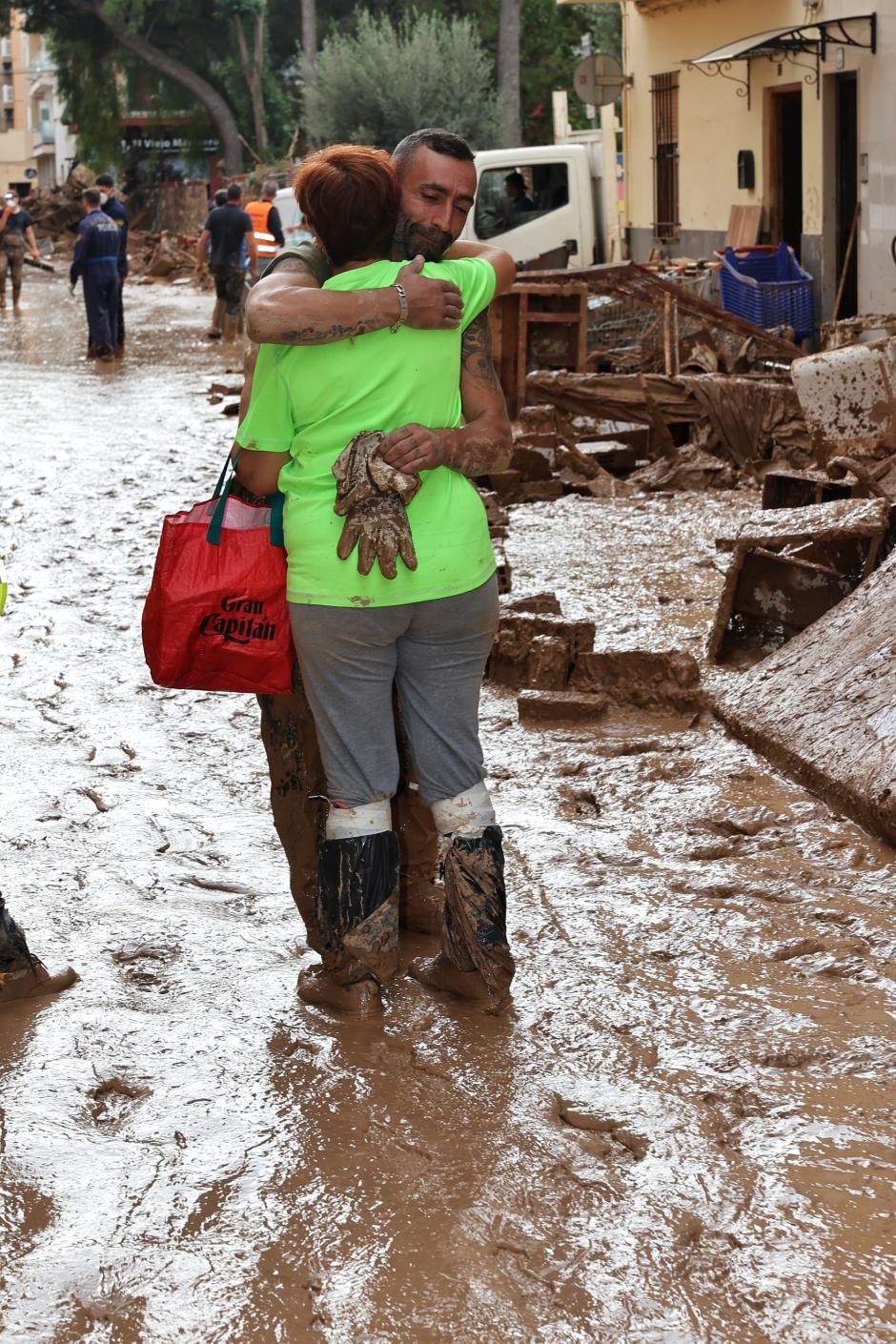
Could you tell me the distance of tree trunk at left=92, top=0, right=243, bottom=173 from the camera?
149 feet

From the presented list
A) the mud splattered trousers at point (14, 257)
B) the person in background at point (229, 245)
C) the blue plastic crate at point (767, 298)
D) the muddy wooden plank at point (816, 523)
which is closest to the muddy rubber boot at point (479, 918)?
the muddy wooden plank at point (816, 523)

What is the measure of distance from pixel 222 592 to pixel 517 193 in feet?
56.0

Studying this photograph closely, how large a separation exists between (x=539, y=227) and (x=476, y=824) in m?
17.2

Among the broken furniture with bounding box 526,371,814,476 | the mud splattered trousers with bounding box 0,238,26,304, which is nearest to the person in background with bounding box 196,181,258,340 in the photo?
the mud splattered trousers with bounding box 0,238,26,304

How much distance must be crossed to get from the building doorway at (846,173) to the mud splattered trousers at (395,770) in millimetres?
14794

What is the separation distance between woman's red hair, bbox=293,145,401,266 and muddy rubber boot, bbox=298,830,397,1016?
118 centimetres

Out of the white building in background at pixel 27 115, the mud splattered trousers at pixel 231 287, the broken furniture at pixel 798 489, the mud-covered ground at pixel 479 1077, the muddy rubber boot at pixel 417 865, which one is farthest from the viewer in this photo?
the white building in background at pixel 27 115

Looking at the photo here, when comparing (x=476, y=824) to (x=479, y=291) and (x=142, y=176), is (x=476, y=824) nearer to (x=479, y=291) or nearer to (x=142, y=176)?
(x=479, y=291)

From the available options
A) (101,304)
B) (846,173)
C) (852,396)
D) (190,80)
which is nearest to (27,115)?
(190,80)

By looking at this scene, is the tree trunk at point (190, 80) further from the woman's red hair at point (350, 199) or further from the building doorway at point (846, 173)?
the woman's red hair at point (350, 199)

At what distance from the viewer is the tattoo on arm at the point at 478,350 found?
339 centimetres

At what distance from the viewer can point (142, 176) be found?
52031 millimetres

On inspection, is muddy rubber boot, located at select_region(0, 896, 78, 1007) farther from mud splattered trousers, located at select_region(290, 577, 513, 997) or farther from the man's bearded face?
the man's bearded face

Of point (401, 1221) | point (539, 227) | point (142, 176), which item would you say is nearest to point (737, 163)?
point (539, 227)
